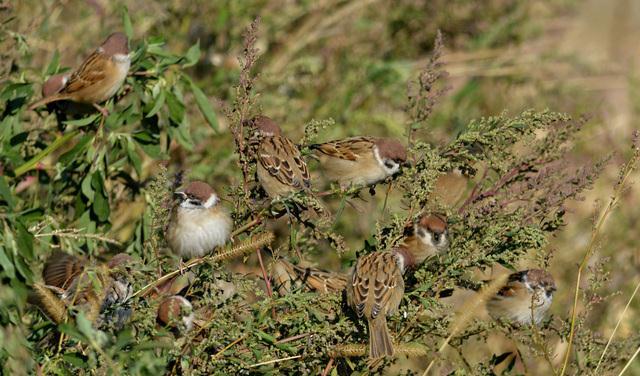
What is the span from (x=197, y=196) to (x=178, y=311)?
0.88 m

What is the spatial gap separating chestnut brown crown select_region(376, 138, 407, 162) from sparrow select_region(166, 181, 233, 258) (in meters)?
0.61

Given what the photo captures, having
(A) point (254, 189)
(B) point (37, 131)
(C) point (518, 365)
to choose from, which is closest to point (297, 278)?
(A) point (254, 189)

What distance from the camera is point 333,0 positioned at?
6492 mm

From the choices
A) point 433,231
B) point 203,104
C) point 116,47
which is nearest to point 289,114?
point 116,47

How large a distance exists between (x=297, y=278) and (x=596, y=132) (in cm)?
309

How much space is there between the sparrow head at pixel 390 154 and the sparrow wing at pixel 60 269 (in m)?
1.11

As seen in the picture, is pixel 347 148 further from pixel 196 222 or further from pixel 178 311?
pixel 178 311

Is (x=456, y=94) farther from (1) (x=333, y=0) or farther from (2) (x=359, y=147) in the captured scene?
(2) (x=359, y=147)

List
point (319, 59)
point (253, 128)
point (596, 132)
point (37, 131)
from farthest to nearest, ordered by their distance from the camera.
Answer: point (319, 59)
point (596, 132)
point (37, 131)
point (253, 128)

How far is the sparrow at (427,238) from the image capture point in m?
2.97

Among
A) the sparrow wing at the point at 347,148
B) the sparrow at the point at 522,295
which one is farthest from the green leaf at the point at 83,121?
the sparrow at the point at 522,295

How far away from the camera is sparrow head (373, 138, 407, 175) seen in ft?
10.5

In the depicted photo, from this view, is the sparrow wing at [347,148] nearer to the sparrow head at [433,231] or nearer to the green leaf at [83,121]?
the sparrow head at [433,231]

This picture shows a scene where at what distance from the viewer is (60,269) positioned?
10.7 ft
